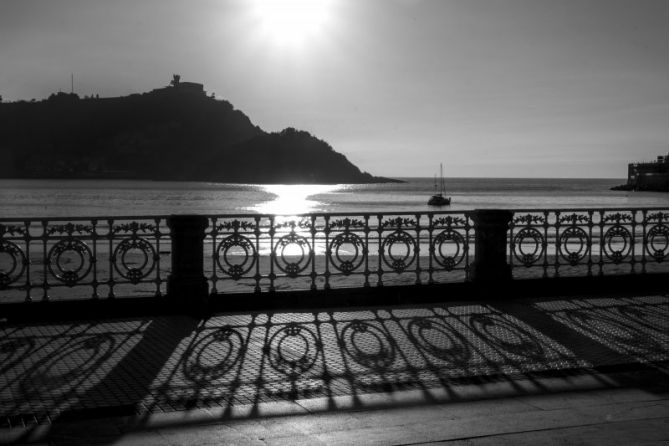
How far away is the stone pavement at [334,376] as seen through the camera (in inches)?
236

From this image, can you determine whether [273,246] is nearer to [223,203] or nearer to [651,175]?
[223,203]

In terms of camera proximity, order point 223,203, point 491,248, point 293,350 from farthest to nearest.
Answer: point 223,203 < point 491,248 < point 293,350

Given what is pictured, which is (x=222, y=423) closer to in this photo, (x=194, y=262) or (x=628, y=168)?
(x=194, y=262)

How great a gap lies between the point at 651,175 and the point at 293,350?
184 metres

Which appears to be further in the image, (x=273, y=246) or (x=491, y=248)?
(x=491, y=248)

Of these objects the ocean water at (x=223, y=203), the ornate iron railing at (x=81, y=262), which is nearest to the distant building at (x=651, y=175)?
the ocean water at (x=223, y=203)

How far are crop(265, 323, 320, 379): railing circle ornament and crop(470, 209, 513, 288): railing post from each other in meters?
3.87

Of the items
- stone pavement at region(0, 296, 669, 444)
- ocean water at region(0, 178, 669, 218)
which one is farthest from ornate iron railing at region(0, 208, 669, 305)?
ocean water at region(0, 178, 669, 218)

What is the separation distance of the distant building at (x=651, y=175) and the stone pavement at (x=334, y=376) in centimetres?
17558

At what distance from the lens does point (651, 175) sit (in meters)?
176

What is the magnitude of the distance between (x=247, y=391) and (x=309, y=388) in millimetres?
575

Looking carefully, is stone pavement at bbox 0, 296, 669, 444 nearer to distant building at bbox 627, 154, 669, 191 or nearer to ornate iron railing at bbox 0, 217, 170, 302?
ornate iron railing at bbox 0, 217, 170, 302

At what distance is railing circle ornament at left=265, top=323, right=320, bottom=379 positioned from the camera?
778 centimetres

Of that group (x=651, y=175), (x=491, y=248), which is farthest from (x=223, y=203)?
(x=651, y=175)
